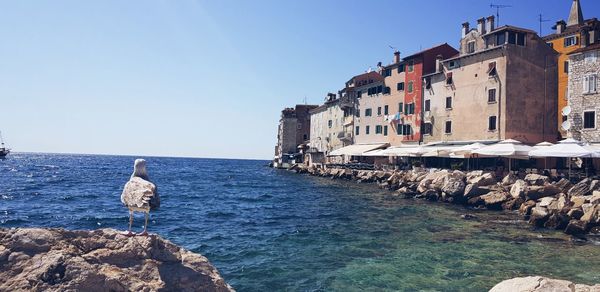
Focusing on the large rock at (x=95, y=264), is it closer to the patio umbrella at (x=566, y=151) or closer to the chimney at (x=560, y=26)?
the patio umbrella at (x=566, y=151)

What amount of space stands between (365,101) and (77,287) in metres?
49.9

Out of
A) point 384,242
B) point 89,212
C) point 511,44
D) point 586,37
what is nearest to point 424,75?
point 511,44

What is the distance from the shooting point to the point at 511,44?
3288 cm

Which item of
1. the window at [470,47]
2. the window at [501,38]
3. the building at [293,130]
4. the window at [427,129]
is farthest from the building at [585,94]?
the building at [293,130]

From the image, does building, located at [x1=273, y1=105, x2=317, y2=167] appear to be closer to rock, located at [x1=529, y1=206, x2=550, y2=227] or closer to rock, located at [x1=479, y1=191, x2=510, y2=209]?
rock, located at [x1=479, y1=191, x2=510, y2=209]

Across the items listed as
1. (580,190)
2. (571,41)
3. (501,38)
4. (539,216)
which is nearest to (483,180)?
(580,190)

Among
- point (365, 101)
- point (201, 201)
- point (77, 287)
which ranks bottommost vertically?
point (201, 201)

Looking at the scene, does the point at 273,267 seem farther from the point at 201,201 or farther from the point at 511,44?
the point at 511,44

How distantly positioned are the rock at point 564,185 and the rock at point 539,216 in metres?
5.31

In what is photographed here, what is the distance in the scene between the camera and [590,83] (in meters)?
27.5

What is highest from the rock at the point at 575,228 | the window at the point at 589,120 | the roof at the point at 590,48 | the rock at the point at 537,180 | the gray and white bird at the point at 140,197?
the roof at the point at 590,48

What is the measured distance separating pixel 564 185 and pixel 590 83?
9671 mm

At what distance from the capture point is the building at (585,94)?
2720 centimetres

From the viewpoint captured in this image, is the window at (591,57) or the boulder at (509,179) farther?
the window at (591,57)
